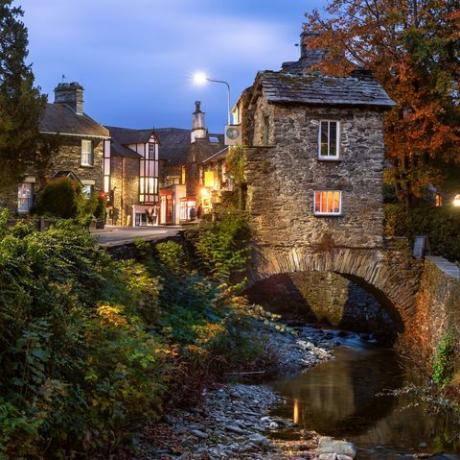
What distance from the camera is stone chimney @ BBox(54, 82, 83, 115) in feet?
Answer: 156

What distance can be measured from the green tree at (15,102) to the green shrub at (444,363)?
17.6m

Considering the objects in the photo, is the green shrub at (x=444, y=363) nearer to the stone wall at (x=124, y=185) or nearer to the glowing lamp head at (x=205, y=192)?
the glowing lamp head at (x=205, y=192)

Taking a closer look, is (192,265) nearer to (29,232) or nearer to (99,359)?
(29,232)

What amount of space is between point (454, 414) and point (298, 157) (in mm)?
10025

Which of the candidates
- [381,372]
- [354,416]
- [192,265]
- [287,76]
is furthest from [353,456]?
[287,76]

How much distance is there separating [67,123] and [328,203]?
2644 cm

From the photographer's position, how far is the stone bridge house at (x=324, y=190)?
21781 millimetres

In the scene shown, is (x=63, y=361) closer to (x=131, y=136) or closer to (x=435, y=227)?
(x=435, y=227)

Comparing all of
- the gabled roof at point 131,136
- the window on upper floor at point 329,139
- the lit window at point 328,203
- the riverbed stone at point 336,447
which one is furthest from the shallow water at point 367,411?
the gabled roof at point 131,136

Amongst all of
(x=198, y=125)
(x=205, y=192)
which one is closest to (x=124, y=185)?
(x=198, y=125)

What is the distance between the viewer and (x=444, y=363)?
641 inches

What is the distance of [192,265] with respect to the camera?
2117 centimetres

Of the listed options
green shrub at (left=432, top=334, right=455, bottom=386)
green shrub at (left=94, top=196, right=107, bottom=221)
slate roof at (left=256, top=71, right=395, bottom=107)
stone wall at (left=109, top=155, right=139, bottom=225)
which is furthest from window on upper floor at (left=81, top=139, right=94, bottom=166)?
green shrub at (left=432, top=334, right=455, bottom=386)

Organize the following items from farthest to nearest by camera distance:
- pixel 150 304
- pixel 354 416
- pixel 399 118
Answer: pixel 399 118, pixel 354 416, pixel 150 304
